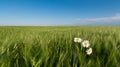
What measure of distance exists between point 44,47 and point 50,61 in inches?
5.6

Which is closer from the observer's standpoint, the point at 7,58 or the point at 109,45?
the point at 7,58

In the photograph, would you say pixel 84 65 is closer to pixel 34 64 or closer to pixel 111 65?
pixel 111 65

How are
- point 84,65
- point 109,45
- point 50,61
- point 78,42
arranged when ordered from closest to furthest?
point 84,65 → point 50,61 → point 109,45 → point 78,42

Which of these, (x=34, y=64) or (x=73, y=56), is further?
(x=73, y=56)

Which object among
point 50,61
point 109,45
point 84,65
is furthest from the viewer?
point 109,45

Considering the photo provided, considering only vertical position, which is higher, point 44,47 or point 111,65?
point 44,47

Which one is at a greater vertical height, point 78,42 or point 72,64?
point 78,42

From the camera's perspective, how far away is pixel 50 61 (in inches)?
43.9

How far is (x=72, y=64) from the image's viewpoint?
113 centimetres

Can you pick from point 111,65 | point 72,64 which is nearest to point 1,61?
point 72,64

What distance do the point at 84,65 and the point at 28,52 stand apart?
15.8 inches

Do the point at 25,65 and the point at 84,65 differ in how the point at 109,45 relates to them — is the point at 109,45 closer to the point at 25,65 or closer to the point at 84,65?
the point at 84,65

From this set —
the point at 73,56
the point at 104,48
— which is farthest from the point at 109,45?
the point at 73,56

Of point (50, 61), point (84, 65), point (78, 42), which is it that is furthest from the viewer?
point (78, 42)
